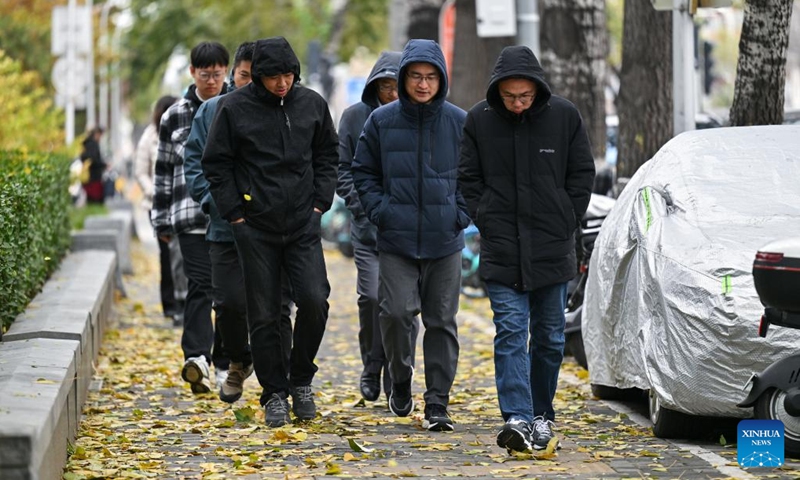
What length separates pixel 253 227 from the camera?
910cm

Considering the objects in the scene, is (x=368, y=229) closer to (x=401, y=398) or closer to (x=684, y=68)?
(x=401, y=398)

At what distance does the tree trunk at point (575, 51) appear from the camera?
59.5ft

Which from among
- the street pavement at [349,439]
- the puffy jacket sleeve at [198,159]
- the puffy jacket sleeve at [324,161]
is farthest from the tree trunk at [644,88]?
the puffy jacket sleeve at [324,161]

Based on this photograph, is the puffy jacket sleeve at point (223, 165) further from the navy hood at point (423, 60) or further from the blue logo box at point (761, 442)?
the blue logo box at point (761, 442)

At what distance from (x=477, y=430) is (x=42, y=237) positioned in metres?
4.29

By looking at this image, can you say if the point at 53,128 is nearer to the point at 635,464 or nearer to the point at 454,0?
the point at 454,0

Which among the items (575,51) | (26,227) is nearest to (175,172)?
(26,227)

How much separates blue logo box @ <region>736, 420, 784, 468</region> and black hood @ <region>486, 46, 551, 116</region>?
1.91 m

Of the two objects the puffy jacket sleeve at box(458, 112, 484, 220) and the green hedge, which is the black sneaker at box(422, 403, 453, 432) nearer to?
the puffy jacket sleeve at box(458, 112, 484, 220)

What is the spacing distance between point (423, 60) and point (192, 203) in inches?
97.1

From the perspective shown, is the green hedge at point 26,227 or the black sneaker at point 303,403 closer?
the green hedge at point 26,227

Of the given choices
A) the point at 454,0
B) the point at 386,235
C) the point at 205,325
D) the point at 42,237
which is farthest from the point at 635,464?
the point at 454,0

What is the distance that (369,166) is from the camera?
9.30 m

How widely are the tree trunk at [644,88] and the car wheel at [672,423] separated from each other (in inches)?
256
